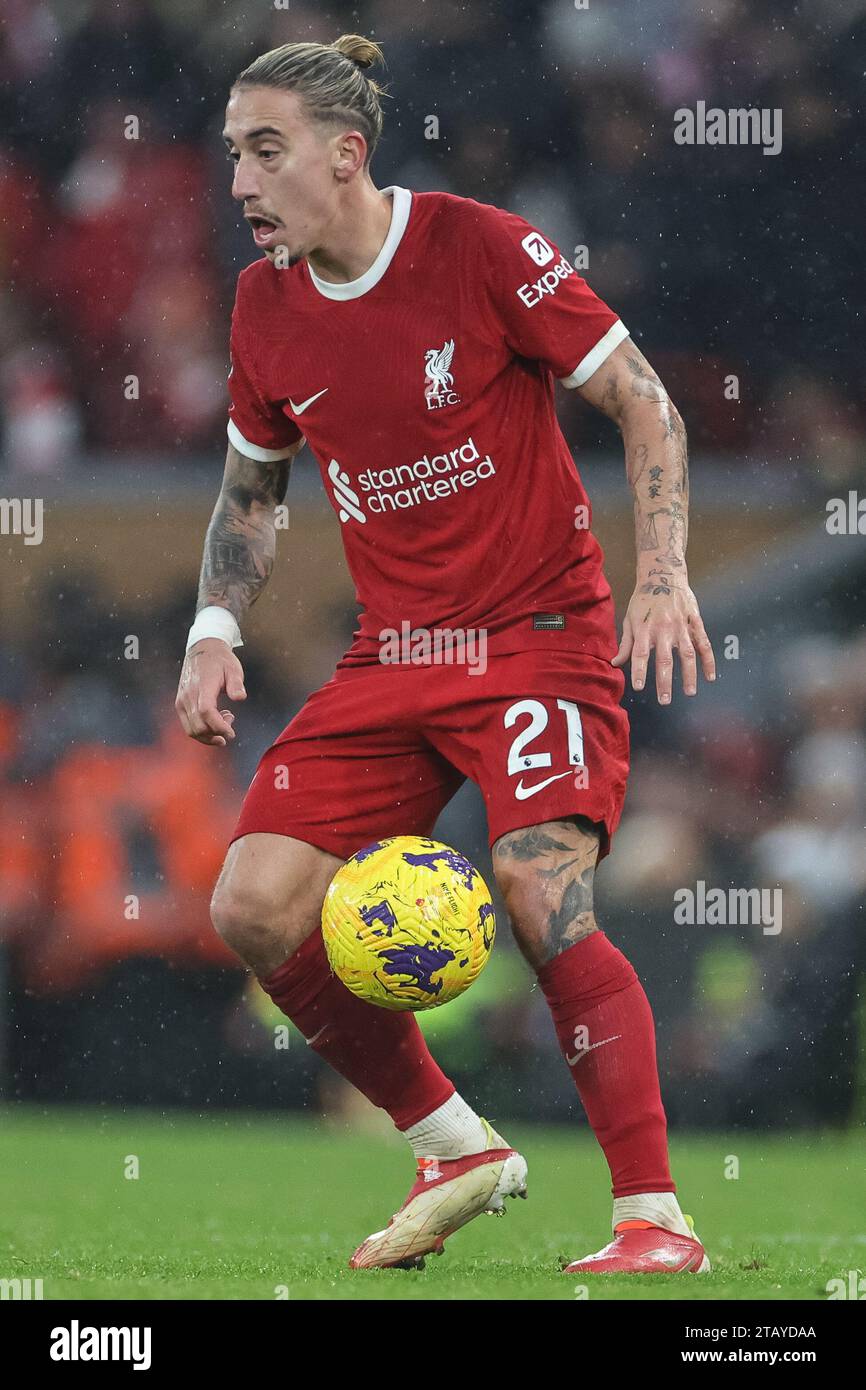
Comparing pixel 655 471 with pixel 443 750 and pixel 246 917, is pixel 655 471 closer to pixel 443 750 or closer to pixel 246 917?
pixel 443 750

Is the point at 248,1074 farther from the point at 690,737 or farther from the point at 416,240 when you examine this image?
the point at 416,240

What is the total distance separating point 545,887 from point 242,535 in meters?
1.15

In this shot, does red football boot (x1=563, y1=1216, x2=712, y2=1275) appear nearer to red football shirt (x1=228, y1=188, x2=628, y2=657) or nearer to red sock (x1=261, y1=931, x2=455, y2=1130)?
red sock (x1=261, y1=931, x2=455, y2=1130)

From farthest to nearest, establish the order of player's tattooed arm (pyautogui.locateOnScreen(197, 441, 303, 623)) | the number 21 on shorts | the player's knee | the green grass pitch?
player's tattooed arm (pyautogui.locateOnScreen(197, 441, 303, 623)) → the player's knee → the number 21 on shorts → the green grass pitch

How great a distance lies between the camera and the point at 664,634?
3.28m

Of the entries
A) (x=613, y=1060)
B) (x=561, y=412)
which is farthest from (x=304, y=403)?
→ (x=561, y=412)

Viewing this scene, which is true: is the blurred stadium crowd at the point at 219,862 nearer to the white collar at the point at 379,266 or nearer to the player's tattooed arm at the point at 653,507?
the player's tattooed arm at the point at 653,507

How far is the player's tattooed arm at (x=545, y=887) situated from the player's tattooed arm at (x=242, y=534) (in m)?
0.94

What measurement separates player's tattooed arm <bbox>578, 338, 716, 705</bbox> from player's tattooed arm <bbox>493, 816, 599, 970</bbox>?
1.12ft

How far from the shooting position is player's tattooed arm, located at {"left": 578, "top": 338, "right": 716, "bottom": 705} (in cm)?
329

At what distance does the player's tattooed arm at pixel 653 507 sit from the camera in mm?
3293

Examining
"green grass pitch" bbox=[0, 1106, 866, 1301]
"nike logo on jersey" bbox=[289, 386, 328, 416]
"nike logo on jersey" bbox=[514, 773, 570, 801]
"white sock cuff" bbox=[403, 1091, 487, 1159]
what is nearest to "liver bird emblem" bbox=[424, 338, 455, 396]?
"nike logo on jersey" bbox=[289, 386, 328, 416]

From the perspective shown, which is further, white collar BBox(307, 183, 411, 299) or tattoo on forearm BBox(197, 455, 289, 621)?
tattoo on forearm BBox(197, 455, 289, 621)

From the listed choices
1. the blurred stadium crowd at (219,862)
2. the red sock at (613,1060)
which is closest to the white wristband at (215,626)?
the red sock at (613,1060)
